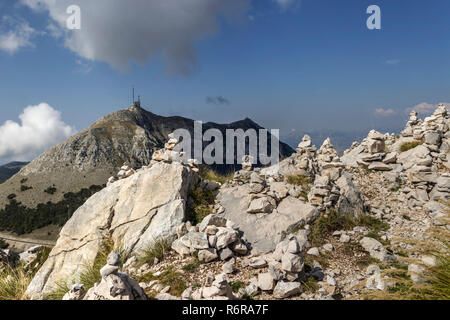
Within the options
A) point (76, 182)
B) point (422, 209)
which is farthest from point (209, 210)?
point (76, 182)

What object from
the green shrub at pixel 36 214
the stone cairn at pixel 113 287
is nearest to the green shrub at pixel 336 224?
the stone cairn at pixel 113 287

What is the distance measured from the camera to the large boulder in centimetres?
971

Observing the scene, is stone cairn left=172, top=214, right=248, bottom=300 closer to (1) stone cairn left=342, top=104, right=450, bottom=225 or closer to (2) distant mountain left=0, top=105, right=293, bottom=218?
(1) stone cairn left=342, top=104, right=450, bottom=225

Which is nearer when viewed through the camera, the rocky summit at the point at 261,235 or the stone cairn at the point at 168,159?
the rocky summit at the point at 261,235

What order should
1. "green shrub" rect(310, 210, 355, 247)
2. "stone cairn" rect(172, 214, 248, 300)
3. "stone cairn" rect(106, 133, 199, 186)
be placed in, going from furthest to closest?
1. "stone cairn" rect(106, 133, 199, 186)
2. "green shrub" rect(310, 210, 355, 247)
3. "stone cairn" rect(172, 214, 248, 300)

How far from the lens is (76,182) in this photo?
5551 inches

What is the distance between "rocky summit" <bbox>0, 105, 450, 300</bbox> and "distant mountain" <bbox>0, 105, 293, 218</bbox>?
118 m

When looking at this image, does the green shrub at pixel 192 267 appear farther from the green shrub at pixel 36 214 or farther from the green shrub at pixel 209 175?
the green shrub at pixel 36 214

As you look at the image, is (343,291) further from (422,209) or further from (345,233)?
(422,209)

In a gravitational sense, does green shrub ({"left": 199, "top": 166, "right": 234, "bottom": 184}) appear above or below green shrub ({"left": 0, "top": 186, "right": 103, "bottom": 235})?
above

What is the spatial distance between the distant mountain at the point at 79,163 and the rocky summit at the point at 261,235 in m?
118

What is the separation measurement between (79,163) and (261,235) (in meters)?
168

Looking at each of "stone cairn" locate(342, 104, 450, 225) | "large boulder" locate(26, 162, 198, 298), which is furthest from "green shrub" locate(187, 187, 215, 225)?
"stone cairn" locate(342, 104, 450, 225)

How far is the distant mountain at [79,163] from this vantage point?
133m
